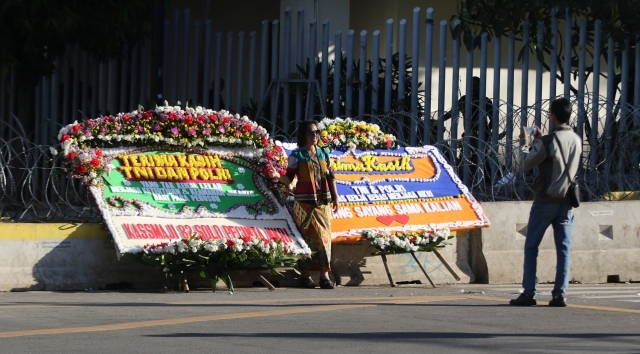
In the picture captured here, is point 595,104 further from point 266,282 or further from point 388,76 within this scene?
point 266,282

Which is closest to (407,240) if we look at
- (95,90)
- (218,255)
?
(218,255)

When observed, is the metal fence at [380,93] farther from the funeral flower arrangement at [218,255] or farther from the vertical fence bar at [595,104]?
the funeral flower arrangement at [218,255]

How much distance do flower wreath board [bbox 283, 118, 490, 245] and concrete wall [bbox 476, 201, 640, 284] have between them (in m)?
0.44

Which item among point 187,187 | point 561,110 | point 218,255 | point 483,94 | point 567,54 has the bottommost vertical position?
point 218,255

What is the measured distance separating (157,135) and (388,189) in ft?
9.00

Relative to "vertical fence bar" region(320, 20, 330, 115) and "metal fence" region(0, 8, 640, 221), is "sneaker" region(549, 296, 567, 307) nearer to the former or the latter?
"metal fence" region(0, 8, 640, 221)

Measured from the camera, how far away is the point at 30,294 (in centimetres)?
1148

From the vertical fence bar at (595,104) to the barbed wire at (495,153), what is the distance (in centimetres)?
1

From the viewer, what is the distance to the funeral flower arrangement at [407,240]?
41.4 ft

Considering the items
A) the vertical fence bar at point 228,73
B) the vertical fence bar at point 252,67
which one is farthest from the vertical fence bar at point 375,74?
the vertical fence bar at point 228,73

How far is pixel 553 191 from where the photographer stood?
10.4m

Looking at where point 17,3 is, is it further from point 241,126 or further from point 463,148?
point 463,148

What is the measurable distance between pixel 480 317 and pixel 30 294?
15.2 ft

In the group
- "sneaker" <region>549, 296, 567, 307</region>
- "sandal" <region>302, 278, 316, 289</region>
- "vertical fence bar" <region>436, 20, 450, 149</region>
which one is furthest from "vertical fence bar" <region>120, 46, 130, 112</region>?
"sneaker" <region>549, 296, 567, 307</region>
